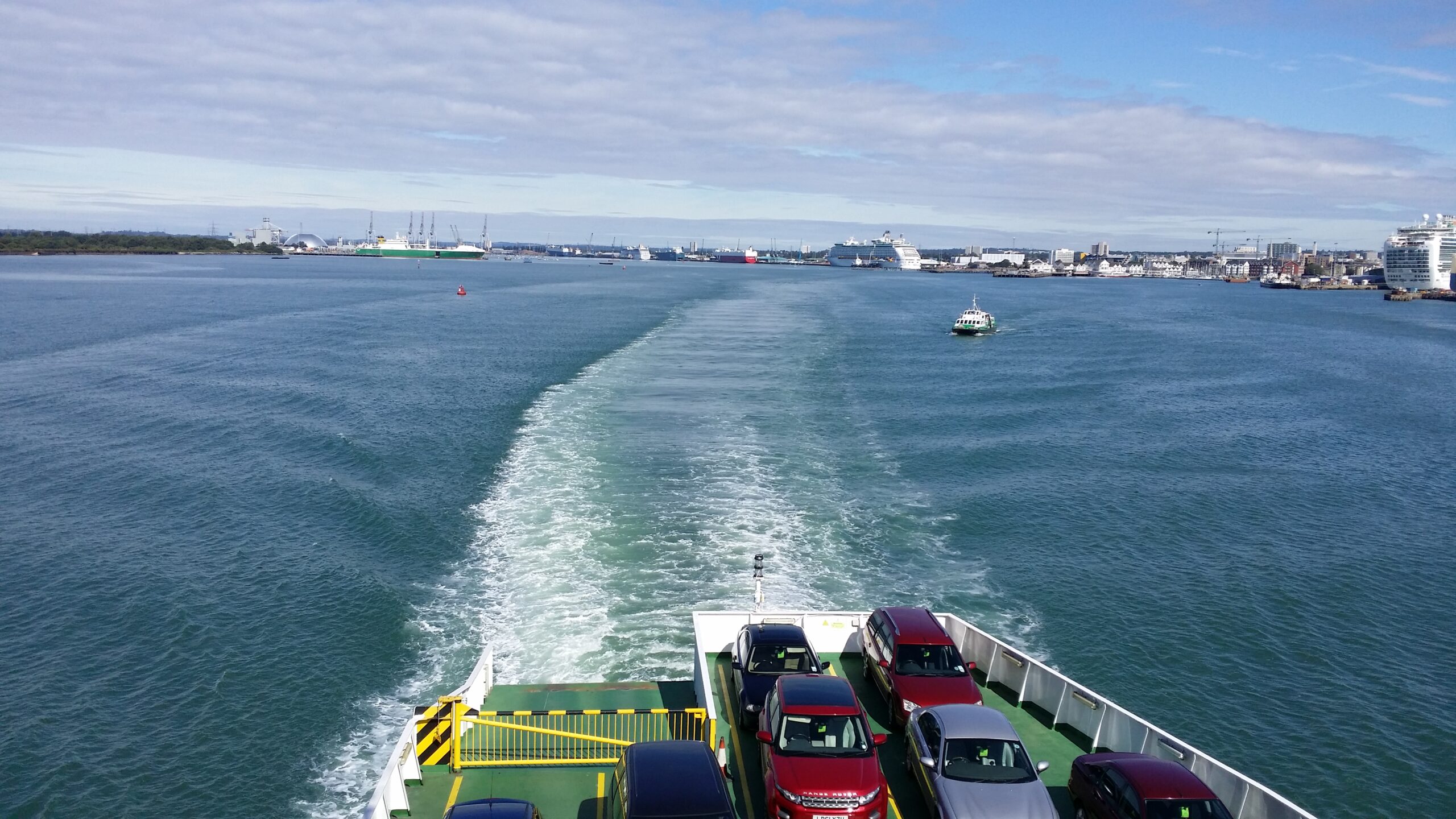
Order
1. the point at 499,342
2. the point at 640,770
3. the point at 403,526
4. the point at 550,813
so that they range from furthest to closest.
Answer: the point at 499,342, the point at 403,526, the point at 550,813, the point at 640,770

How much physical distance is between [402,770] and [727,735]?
177 inches

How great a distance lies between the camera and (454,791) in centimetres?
1196

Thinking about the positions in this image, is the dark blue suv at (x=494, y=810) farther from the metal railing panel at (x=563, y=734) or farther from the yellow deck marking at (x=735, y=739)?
the yellow deck marking at (x=735, y=739)

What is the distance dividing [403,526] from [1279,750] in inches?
945

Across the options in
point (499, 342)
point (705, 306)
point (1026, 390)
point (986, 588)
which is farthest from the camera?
point (705, 306)

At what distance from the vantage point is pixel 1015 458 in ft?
131

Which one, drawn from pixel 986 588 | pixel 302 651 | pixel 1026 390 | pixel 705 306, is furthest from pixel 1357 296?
pixel 302 651

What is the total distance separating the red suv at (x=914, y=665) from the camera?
1364cm

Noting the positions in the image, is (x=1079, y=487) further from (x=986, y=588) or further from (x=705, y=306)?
(x=705, y=306)

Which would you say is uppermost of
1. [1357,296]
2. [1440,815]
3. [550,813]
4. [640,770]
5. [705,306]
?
[1357,296]

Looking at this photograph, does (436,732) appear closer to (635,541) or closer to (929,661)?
(929,661)

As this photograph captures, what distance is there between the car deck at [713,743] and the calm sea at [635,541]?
462 centimetres

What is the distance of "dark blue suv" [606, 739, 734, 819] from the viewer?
32.0ft

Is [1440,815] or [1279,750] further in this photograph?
[1279,750]
